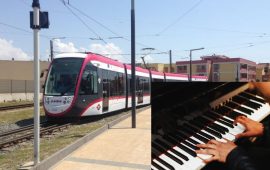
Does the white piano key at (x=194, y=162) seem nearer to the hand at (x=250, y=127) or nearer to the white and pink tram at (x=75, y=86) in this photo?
the hand at (x=250, y=127)

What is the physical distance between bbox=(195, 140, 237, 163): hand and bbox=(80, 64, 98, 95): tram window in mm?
18144

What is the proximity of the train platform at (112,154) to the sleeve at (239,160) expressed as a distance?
7.59 metres

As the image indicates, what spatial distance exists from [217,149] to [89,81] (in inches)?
728

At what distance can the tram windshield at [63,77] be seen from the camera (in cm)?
1944

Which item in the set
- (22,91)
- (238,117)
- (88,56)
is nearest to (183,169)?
(238,117)

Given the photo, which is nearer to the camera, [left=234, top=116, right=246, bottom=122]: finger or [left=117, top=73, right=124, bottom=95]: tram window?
[left=234, top=116, right=246, bottom=122]: finger

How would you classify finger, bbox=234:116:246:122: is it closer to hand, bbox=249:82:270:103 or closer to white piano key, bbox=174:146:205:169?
hand, bbox=249:82:270:103

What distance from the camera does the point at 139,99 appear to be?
30.3 meters

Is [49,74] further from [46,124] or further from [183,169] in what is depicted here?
[183,169]

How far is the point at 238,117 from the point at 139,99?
28.7 m

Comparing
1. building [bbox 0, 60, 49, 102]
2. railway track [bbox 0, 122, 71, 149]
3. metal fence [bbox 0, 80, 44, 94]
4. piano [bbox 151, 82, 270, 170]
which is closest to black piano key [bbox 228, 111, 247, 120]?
piano [bbox 151, 82, 270, 170]

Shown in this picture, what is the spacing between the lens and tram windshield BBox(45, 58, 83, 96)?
63.8ft

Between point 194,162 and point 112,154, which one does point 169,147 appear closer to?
point 194,162

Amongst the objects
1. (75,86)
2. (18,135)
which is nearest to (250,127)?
(18,135)
